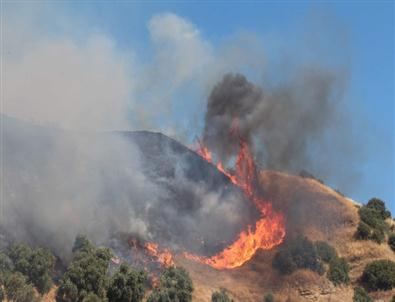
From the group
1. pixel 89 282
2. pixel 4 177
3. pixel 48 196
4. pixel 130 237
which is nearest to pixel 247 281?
pixel 130 237

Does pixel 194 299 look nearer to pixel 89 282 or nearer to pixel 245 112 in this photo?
pixel 89 282

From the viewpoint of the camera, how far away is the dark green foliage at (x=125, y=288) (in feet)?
132

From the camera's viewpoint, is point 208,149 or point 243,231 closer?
point 243,231

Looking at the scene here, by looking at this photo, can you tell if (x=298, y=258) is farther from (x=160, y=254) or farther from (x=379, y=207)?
(x=379, y=207)

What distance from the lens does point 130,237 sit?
178 feet

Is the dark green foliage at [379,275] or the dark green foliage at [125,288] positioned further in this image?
the dark green foliage at [379,275]

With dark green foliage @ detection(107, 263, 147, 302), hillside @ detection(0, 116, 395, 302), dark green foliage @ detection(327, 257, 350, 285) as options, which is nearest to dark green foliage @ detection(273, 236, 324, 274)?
hillside @ detection(0, 116, 395, 302)

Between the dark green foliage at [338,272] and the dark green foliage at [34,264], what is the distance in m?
30.0

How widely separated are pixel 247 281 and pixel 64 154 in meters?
26.9

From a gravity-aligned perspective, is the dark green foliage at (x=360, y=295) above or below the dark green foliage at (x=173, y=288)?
above

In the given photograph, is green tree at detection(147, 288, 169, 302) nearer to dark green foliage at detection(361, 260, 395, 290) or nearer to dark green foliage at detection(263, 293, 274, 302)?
dark green foliage at detection(263, 293, 274, 302)

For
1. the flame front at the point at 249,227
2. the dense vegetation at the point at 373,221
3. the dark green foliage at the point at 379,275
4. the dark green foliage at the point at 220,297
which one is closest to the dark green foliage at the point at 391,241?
the dense vegetation at the point at 373,221

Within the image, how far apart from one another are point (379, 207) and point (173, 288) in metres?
42.4

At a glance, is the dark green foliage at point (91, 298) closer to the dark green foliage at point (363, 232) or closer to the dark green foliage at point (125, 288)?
the dark green foliage at point (125, 288)
